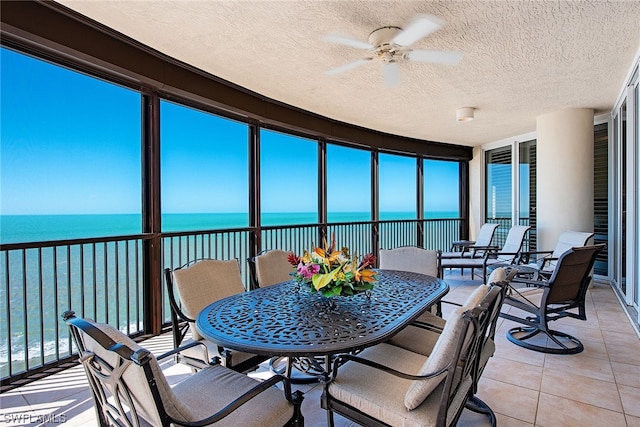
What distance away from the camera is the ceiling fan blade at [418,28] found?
2293mm

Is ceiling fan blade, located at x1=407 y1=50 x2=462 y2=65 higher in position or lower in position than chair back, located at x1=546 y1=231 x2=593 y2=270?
higher

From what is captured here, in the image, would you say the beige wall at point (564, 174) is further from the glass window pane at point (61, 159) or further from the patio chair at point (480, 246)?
the glass window pane at point (61, 159)

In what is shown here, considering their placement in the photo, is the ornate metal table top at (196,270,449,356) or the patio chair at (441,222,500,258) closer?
the ornate metal table top at (196,270,449,356)

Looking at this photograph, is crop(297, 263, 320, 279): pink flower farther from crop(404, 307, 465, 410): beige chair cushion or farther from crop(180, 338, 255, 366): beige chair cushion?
crop(404, 307, 465, 410): beige chair cushion

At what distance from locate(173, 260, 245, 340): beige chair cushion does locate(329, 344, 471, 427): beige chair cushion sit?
0.96 meters

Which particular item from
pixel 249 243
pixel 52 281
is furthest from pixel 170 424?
pixel 249 243

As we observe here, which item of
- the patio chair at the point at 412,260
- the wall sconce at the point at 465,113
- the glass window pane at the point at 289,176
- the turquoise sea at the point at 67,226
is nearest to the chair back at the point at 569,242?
the patio chair at the point at 412,260

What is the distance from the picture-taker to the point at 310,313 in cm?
174

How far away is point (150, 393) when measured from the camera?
0.97 metres

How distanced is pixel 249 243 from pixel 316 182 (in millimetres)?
1623

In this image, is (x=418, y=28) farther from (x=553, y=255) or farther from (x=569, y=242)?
→ (x=553, y=255)

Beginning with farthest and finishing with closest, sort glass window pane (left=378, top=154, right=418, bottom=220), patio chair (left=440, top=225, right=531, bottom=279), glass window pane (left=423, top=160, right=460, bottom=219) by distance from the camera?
1. glass window pane (left=423, top=160, right=460, bottom=219)
2. glass window pane (left=378, top=154, right=418, bottom=220)
3. patio chair (left=440, top=225, right=531, bottom=279)

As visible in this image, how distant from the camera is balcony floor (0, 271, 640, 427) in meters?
1.88

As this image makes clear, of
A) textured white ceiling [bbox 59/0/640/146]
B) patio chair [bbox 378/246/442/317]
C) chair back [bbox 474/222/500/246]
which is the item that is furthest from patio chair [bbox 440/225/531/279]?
patio chair [bbox 378/246/442/317]
